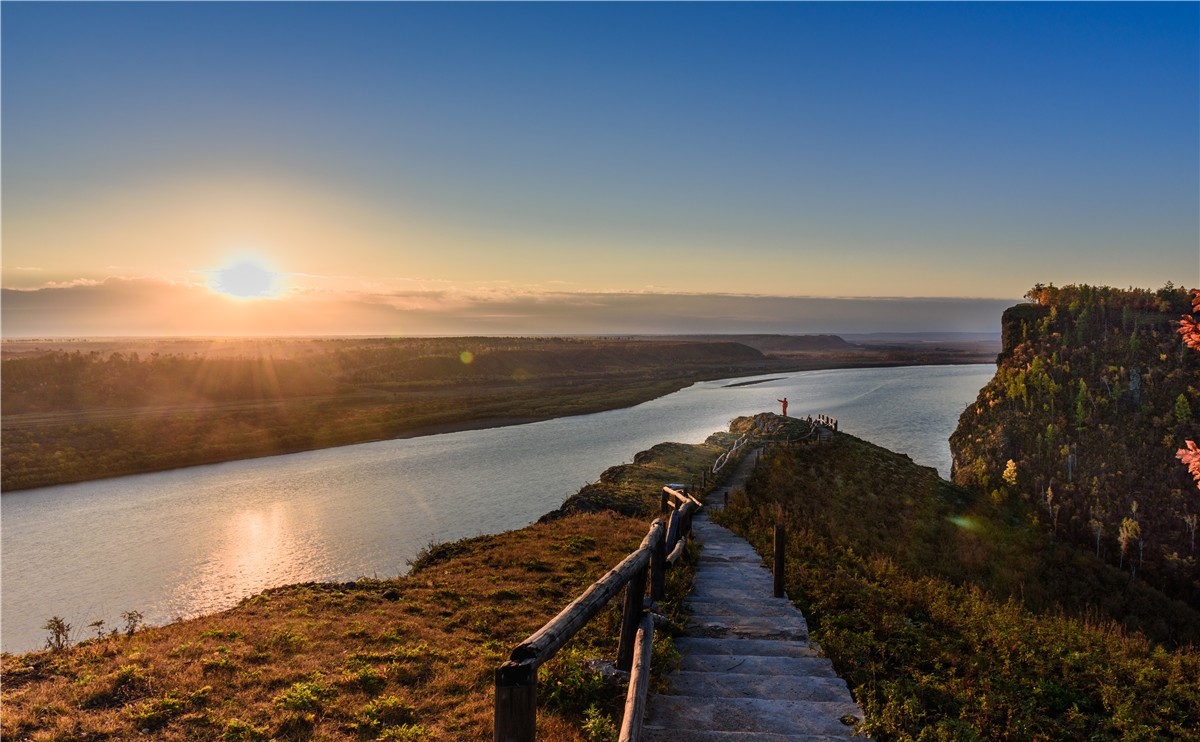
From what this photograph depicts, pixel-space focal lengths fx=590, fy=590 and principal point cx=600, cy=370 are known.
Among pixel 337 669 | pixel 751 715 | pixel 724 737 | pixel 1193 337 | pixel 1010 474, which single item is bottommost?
pixel 1010 474

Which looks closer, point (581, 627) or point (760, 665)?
point (581, 627)

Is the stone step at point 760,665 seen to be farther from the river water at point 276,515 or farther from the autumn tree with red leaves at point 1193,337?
the river water at point 276,515

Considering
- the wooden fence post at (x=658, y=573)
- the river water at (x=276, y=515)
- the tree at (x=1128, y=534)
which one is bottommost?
the tree at (x=1128, y=534)

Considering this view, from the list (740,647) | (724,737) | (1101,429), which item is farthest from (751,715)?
(1101,429)

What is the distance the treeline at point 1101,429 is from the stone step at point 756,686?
119 feet

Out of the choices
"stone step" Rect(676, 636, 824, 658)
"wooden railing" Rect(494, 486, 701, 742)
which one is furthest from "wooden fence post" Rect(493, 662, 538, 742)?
"stone step" Rect(676, 636, 824, 658)

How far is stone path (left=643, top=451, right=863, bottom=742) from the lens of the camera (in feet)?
24.6

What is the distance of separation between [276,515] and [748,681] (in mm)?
32607

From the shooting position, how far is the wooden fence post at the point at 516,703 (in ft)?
15.9

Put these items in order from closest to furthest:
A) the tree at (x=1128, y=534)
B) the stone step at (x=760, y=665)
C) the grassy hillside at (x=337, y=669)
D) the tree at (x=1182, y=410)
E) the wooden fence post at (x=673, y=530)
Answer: the grassy hillside at (x=337, y=669) < the stone step at (x=760, y=665) < the wooden fence post at (x=673, y=530) < the tree at (x=1128, y=534) < the tree at (x=1182, y=410)

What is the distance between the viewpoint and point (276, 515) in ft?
111

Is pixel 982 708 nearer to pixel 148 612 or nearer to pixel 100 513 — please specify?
pixel 148 612

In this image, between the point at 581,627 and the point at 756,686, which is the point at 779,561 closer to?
the point at 756,686

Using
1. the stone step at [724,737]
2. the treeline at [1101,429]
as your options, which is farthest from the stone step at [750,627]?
the treeline at [1101,429]
